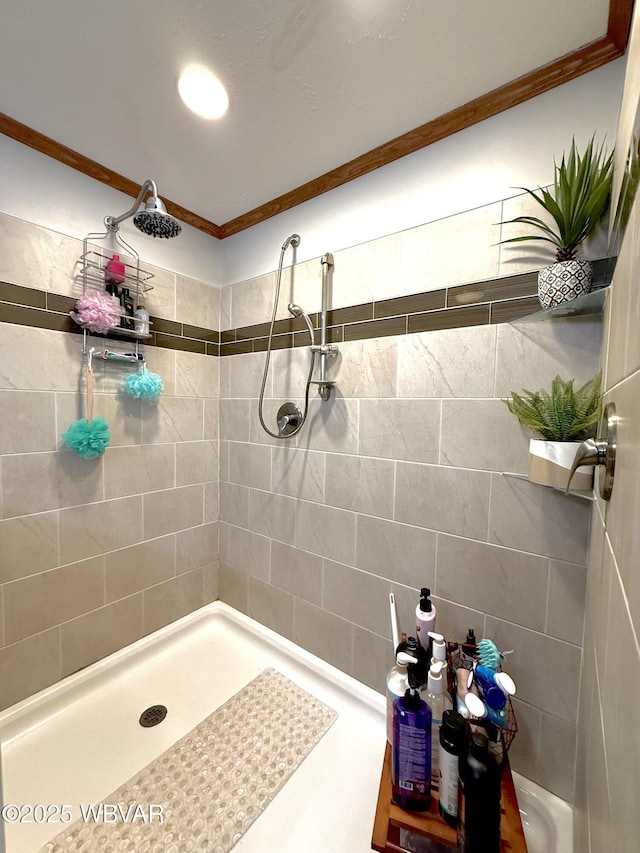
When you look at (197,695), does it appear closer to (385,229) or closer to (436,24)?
(385,229)

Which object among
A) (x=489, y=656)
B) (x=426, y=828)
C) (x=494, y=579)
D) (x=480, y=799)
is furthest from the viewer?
(x=494, y=579)

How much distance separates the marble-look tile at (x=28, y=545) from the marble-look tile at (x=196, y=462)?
553 mm

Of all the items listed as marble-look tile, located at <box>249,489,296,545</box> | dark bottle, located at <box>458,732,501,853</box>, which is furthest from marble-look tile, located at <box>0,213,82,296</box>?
dark bottle, located at <box>458,732,501,853</box>

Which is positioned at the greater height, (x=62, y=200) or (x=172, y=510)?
(x=62, y=200)

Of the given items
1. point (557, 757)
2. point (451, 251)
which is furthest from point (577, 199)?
point (557, 757)

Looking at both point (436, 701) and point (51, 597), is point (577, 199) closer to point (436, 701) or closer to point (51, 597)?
point (436, 701)

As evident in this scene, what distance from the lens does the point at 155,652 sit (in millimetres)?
1675

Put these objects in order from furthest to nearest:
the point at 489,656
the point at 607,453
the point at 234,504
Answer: the point at 234,504
the point at 489,656
the point at 607,453

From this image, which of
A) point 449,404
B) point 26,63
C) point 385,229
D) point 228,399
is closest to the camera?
point 26,63

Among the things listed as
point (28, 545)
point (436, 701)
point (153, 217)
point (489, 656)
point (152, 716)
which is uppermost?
point (153, 217)

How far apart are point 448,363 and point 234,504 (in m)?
1.32

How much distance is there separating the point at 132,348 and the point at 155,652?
1.46 meters

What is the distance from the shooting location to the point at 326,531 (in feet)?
4.96

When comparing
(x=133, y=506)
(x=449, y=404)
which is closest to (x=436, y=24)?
(x=449, y=404)
